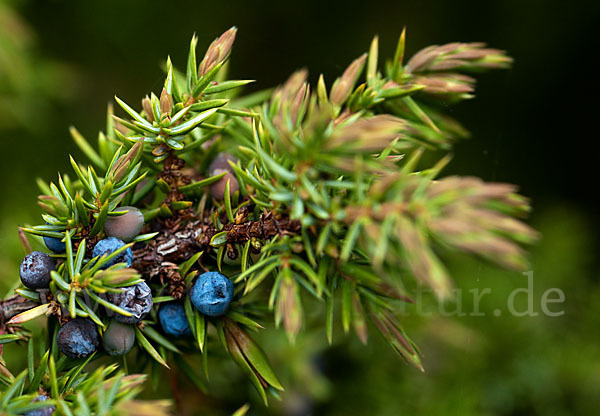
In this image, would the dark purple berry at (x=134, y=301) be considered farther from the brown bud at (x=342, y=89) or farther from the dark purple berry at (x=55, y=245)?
the brown bud at (x=342, y=89)

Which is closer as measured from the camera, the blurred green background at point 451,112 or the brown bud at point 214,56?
the brown bud at point 214,56

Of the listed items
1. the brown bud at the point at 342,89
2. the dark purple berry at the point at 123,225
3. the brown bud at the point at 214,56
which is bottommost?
the dark purple berry at the point at 123,225

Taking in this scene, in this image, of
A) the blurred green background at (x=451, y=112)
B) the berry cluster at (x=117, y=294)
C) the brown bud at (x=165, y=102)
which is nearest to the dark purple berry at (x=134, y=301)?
the berry cluster at (x=117, y=294)

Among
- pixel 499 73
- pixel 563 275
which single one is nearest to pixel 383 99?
pixel 563 275

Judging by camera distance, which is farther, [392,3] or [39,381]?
[392,3]

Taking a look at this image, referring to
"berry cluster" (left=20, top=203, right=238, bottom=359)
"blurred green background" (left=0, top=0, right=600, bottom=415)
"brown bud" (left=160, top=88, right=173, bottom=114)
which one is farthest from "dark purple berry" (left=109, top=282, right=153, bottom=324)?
"blurred green background" (left=0, top=0, right=600, bottom=415)

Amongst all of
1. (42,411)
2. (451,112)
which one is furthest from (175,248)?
(451,112)

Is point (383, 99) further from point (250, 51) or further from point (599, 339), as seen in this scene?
point (250, 51)
